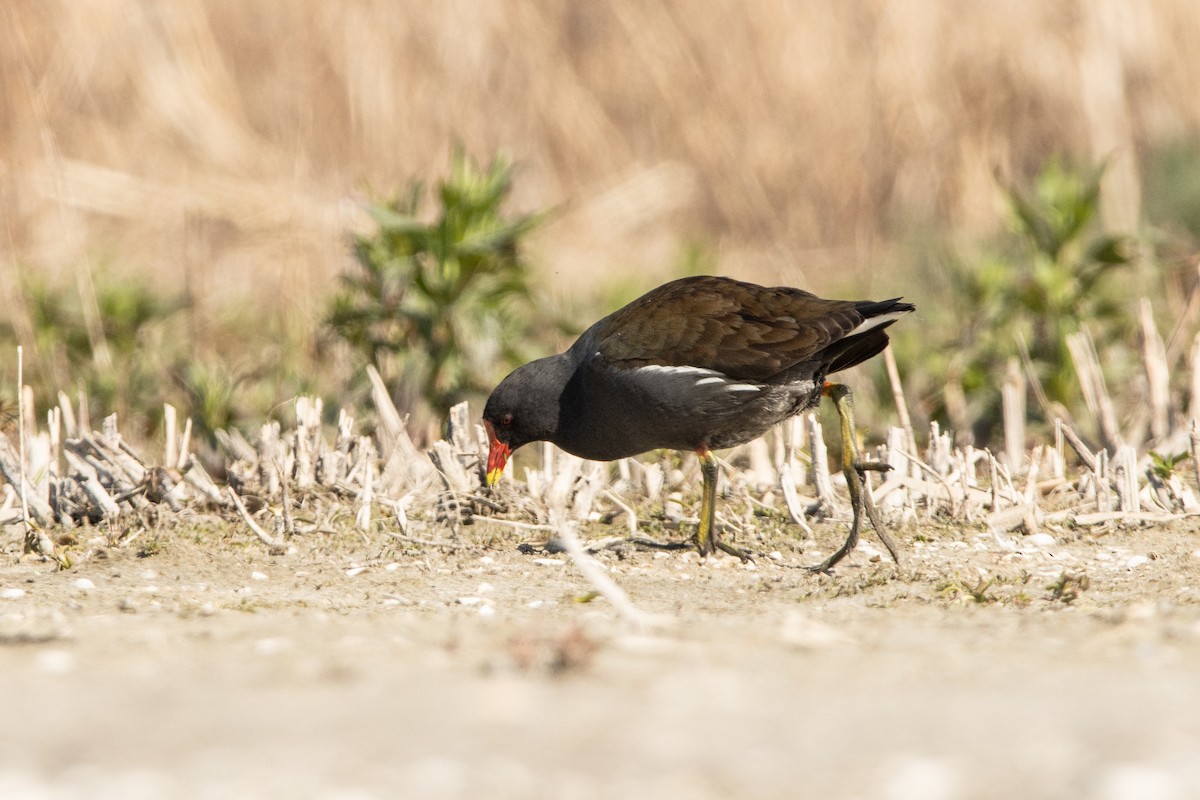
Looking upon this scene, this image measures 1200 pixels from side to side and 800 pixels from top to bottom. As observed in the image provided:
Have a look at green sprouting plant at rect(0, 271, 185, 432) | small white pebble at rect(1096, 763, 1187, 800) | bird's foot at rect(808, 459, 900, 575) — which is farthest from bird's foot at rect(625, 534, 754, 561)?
green sprouting plant at rect(0, 271, 185, 432)

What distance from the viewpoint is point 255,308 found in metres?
9.17

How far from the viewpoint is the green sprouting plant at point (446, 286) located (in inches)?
239

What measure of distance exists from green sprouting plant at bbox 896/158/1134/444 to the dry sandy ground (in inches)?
89.1

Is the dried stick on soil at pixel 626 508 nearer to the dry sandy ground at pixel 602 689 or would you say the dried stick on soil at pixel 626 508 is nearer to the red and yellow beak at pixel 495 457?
Answer: the red and yellow beak at pixel 495 457

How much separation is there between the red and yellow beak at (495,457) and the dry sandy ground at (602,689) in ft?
2.83

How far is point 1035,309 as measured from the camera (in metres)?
6.45

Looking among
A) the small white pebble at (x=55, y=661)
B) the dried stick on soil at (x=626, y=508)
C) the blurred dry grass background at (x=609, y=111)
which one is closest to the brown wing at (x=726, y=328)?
the dried stick on soil at (x=626, y=508)

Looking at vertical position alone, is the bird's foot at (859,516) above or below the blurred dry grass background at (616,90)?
below

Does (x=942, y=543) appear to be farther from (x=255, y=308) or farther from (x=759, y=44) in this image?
(x=759, y=44)

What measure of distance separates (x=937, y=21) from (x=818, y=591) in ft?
25.4

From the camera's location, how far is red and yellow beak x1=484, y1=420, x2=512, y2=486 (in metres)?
5.11

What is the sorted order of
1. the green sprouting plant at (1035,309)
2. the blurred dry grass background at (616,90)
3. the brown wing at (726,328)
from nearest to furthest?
the brown wing at (726,328)
the green sprouting plant at (1035,309)
the blurred dry grass background at (616,90)

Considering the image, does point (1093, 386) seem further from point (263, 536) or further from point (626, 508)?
point (263, 536)

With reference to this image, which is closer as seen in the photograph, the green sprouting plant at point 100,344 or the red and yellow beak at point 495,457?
the red and yellow beak at point 495,457
